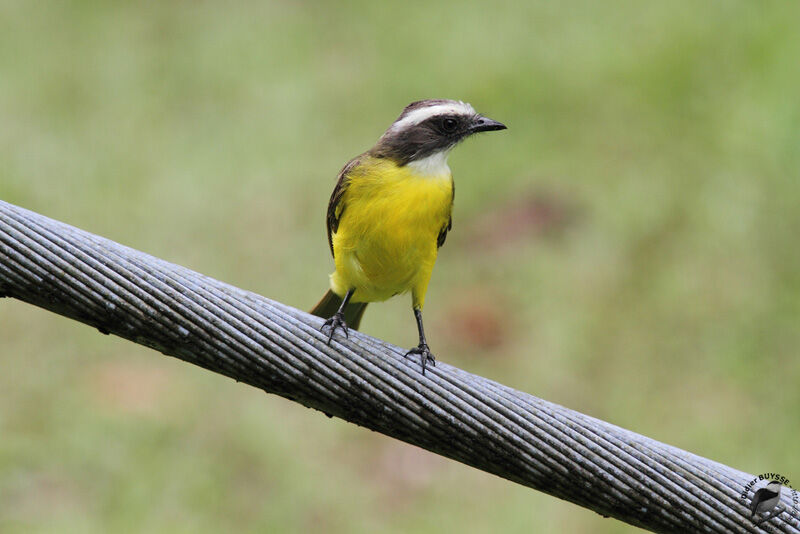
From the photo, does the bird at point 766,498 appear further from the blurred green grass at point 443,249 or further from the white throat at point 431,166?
the blurred green grass at point 443,249

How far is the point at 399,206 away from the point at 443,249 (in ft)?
12.4

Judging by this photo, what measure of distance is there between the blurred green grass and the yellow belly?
2.29m

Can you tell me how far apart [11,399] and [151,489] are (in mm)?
1220

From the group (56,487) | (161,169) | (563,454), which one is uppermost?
(161,169)

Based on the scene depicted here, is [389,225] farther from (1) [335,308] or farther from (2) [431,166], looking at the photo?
(1) [335,308]

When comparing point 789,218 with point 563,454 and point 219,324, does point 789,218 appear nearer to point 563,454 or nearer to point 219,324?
point 563,454

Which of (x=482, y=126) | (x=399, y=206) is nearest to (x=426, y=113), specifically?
(x=482, y=126)

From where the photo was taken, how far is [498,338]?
7559 mm

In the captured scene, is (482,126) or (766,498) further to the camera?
(482,126)

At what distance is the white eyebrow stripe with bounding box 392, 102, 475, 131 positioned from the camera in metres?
4.71

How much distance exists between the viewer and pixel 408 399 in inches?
128

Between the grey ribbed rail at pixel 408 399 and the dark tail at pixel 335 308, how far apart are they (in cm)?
162

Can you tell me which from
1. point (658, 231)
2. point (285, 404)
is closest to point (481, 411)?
point (285, 404)

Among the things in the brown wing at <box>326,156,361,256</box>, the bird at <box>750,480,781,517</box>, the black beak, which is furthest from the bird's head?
the bird at <box>750,480,781,517</box>
